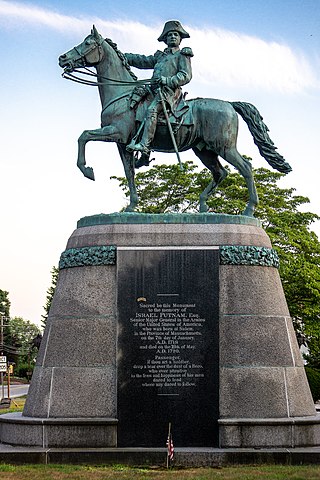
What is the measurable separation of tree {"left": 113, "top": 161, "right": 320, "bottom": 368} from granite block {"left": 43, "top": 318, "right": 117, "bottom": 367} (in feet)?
76.5

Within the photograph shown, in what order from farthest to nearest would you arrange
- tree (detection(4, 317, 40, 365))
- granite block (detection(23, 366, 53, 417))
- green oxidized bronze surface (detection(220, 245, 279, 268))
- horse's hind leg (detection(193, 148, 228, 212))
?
tree (detection(4, 317, 40, 365)) → horse's hind leg (detection(193, 148, 228, 212)) → green oxidized bronze surface (detection(220, 245, 279, 268)) → granite block (detection(23, 366, 53, 417))

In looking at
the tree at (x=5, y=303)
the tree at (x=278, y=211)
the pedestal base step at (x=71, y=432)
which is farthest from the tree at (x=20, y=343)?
the pedestal base step at (x=71, y=432)

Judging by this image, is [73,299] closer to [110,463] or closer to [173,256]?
[173,256]

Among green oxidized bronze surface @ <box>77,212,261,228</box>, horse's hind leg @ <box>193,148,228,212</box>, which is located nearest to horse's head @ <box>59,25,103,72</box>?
horse's hind leg @ <box>193,148,228,212</box>

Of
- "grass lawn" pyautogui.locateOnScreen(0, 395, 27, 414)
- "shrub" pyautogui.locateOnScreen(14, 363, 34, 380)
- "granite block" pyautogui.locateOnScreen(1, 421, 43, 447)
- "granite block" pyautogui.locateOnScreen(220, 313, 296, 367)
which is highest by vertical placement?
"shrub" pyautogui.locateOnScreen(14, 363, 34, 380)

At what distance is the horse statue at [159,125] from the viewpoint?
15.4m

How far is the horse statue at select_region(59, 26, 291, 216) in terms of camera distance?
15.4 m

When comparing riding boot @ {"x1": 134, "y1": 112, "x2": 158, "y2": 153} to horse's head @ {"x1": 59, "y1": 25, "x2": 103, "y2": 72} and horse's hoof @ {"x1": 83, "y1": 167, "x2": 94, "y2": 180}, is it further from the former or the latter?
horse's head @ {"x1": 59, "y1": 25, "x2": 103, "y2": 72}

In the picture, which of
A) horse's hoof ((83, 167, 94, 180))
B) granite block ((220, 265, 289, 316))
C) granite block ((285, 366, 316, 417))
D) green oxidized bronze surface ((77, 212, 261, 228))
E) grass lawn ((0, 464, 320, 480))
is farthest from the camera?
horse's hoof ((83, 167, 94, 180))

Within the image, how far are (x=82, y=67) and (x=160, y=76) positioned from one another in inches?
64.4

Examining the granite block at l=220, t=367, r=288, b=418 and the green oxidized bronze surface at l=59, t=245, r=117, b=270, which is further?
the green oxidized bronze surface at l=59, t=245, r=117, b=270

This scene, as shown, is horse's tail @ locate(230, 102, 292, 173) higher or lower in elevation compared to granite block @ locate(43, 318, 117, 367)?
higher

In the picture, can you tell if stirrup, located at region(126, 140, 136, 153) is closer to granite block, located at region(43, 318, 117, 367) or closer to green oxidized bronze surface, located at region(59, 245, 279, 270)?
green oxidized bronze surface, located at region(59, 245, 279, 270)

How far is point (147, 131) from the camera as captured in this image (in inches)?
593
